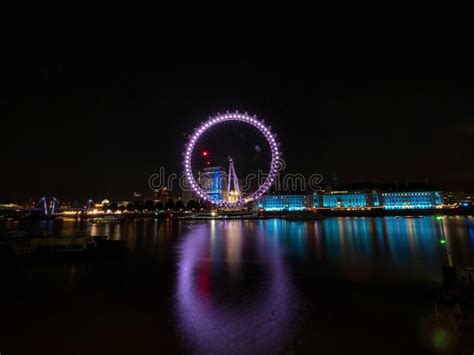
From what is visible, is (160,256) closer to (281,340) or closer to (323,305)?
(323,305)

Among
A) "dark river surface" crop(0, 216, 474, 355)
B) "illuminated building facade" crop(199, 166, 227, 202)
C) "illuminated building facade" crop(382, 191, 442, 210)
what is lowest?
"dark river surface" crop(0, 216, 474, 355)

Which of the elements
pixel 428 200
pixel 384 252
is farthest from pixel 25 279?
pixel 428 200

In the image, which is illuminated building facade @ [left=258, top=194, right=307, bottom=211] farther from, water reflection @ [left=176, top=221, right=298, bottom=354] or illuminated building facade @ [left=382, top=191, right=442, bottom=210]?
water reflection @ [left=176, top=221, right=298, bottom=354]

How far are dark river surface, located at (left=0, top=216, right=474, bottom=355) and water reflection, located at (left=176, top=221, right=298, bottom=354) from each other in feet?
0.10

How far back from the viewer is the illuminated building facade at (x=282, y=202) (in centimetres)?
11925

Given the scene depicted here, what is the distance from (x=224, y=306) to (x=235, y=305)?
1.22ft

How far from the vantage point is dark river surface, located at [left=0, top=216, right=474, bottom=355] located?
7.07m

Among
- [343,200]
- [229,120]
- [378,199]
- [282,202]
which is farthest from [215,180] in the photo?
[378,199]

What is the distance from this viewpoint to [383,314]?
28.7 ft

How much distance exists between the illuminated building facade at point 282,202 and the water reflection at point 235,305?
10367 centimetres

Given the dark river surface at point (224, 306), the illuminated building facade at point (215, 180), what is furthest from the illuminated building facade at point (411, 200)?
the dark river surface at point (224, 306)

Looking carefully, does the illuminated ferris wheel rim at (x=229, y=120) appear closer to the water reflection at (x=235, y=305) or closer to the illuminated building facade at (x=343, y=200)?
the water reflection at (x=235, y=305)

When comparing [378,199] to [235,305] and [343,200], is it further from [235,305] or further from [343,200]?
[235,305]

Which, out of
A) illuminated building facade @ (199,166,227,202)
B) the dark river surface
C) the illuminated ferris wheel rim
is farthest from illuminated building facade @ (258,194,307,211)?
the dark river surface
